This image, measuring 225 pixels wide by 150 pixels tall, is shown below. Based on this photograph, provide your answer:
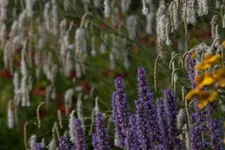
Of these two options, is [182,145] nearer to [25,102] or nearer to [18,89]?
[25,102]

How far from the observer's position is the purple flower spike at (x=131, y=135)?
361 centimetres

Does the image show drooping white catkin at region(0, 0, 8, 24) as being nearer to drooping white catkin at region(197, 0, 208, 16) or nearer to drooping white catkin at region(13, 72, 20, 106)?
drooping white catkin at region(13, 72, 20, 106)

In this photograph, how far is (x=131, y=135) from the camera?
367 cm

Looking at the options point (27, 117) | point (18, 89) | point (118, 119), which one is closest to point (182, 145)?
point (118, 119)

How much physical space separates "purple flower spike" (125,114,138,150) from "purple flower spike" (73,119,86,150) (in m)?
0.22

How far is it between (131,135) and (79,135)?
265mm

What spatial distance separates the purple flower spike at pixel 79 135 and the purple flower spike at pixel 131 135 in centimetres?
22

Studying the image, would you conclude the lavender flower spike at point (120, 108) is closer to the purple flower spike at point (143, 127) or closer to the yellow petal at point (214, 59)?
the purple flower spike at point (143, 127)

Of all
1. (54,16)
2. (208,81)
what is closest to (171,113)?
(208,81)

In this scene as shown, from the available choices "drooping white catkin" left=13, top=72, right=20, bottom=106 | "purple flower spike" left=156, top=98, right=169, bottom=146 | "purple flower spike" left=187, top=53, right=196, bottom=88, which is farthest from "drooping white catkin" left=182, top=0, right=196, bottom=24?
"drooping white catkin" left=13, top=72, right=20, bottom=106

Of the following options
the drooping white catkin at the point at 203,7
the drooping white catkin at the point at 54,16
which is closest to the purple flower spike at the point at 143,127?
the drooping white catkin at the point at 203,7

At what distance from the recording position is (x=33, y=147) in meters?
3.77

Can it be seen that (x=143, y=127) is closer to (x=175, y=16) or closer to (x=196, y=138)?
(x=196, y=138)

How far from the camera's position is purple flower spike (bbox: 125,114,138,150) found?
3.61 m
